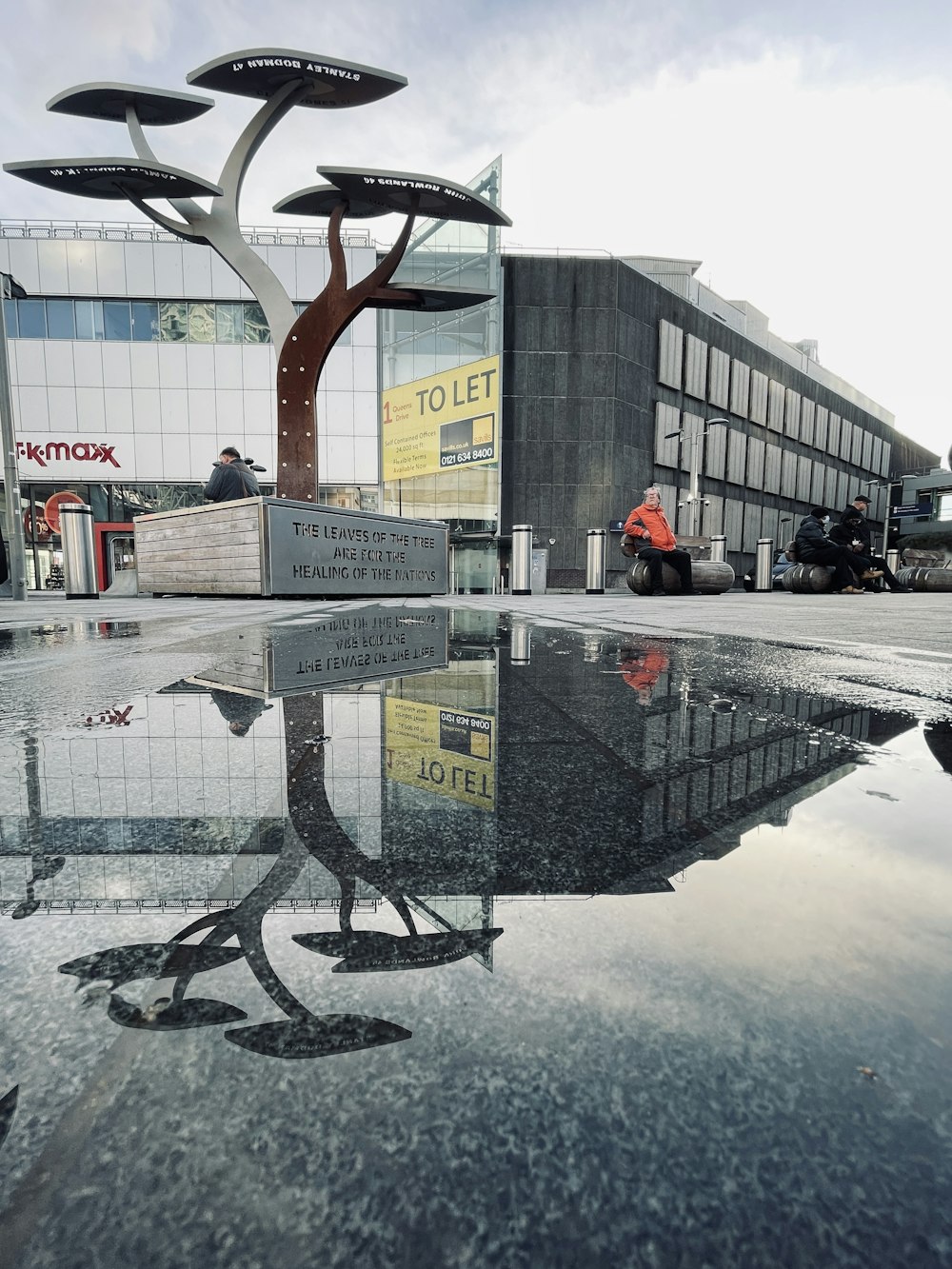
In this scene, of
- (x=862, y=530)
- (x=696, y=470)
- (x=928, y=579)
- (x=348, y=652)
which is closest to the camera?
(x=348, y=652)

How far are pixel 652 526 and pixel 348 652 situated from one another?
886 centimetres

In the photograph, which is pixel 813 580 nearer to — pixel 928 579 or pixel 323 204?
pixel 928 579

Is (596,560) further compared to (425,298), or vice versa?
(596,560)

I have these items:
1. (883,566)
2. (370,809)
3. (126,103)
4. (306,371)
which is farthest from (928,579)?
(126,103)

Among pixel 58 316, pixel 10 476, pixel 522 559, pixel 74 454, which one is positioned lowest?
pixel 522 559

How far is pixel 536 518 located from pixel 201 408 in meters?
12.8

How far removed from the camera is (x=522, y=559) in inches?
676

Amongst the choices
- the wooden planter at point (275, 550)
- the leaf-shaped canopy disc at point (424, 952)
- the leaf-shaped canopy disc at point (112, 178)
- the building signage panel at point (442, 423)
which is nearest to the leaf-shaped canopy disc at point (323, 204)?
the leaf-shaped canopy disc at point (112, 178)

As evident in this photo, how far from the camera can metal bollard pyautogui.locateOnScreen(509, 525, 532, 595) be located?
1688 centimetres

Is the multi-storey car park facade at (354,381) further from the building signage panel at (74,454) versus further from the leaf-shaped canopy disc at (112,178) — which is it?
the leaf-shaped canopy disc at (112,178)

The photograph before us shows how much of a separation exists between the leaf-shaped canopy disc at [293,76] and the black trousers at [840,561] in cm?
1037

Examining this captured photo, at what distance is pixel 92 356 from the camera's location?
23.1m

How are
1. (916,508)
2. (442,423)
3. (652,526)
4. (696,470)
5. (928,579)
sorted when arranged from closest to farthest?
(652,526)
(928,579)
(442,423)
(696,470)
(916,508)

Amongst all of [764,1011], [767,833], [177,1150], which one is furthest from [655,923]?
[177,1150]
